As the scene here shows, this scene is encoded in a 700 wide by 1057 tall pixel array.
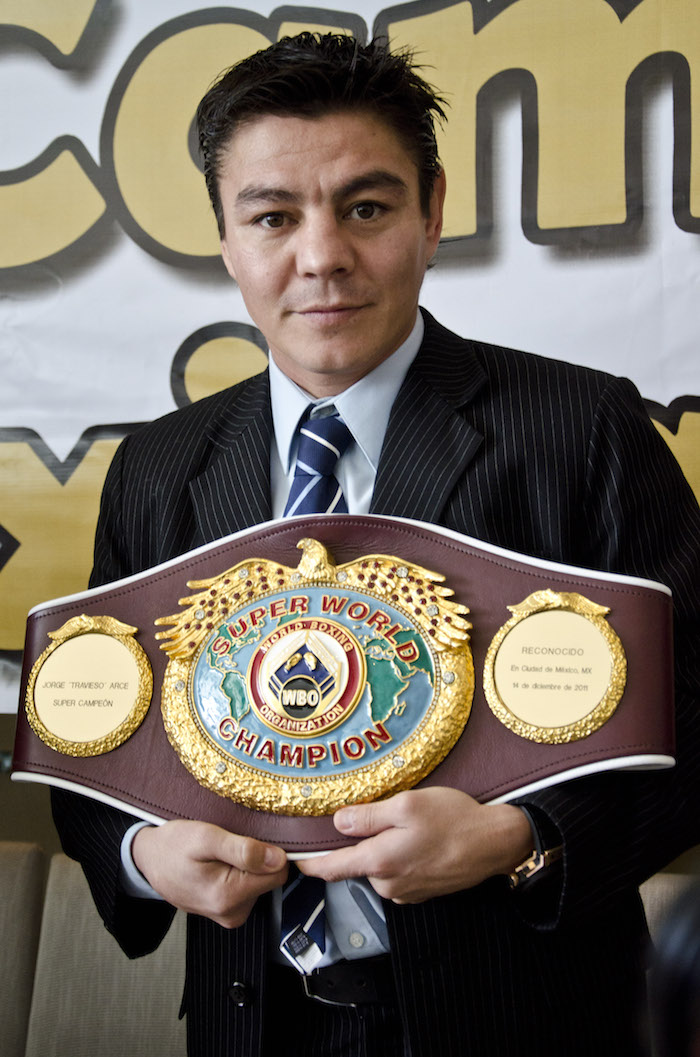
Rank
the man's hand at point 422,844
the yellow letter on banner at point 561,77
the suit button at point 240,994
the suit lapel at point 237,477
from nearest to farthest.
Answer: the man's hand at point 422,844 < the suit button at point 240,994 < the suit lapel at point 237,477 < the yellow letter on banner at point 561,77

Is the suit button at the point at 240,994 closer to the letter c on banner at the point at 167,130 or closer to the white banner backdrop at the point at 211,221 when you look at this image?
the white banner backdrop at the point at 211,221

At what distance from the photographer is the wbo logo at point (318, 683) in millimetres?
845

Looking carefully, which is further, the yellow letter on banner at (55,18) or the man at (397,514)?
the yellow letter on banner at (55,18)

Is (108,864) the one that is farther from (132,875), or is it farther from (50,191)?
(50,191)

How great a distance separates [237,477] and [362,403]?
14 cm

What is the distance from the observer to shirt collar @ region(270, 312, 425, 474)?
1047 millimetres

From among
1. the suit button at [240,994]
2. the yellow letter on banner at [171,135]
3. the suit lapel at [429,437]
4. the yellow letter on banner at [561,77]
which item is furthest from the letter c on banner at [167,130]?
the suit button at [240,994]

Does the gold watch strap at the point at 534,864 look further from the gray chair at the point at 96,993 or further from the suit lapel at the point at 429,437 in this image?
the gray chair at the point at 96,993

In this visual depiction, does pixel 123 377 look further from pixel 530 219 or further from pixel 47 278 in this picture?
pixel 530 219

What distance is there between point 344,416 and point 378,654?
28cm

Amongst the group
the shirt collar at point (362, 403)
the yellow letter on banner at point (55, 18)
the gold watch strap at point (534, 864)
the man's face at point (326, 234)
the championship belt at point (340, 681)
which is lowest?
the gold watch strap at point (534, 864)

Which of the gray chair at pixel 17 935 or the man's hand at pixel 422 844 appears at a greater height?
the man's hand at pixel 422 844

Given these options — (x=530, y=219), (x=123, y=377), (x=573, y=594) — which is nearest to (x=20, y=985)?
(x=123, y=377)

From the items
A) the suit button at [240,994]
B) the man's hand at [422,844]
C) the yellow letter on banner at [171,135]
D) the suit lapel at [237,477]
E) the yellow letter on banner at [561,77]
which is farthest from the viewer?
the yellow letter on banner at [171,135]
